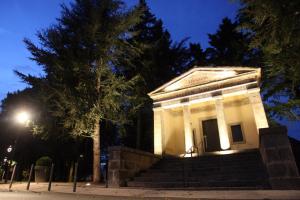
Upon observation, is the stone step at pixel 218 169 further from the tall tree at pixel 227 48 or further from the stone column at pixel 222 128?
the tall tree at pixel 227 48

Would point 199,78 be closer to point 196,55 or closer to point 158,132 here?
point 158,132

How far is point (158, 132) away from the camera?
1653cm

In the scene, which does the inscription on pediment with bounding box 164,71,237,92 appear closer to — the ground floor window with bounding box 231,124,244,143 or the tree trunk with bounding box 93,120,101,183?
the ground floor window with bounding box 231,124,244,143

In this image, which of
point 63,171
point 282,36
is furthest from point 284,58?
point 63,171

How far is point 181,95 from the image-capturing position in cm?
1689

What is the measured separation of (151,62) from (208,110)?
20.6 ft

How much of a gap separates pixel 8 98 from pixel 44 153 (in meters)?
8.46

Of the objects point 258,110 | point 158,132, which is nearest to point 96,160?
point 158,132

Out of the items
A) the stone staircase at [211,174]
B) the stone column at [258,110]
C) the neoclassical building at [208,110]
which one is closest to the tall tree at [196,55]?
the neoclassical building at [208,110]

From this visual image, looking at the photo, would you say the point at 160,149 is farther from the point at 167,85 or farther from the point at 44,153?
the point at 44,153

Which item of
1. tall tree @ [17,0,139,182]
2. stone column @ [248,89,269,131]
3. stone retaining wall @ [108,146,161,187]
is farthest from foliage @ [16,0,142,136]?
stone column @ [248,89,269,131]

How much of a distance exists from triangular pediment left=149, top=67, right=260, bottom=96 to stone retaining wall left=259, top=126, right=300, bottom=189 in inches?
310

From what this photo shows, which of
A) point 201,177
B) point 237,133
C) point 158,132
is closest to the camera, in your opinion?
point 201,177

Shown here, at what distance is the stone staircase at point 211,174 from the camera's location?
874 cm
